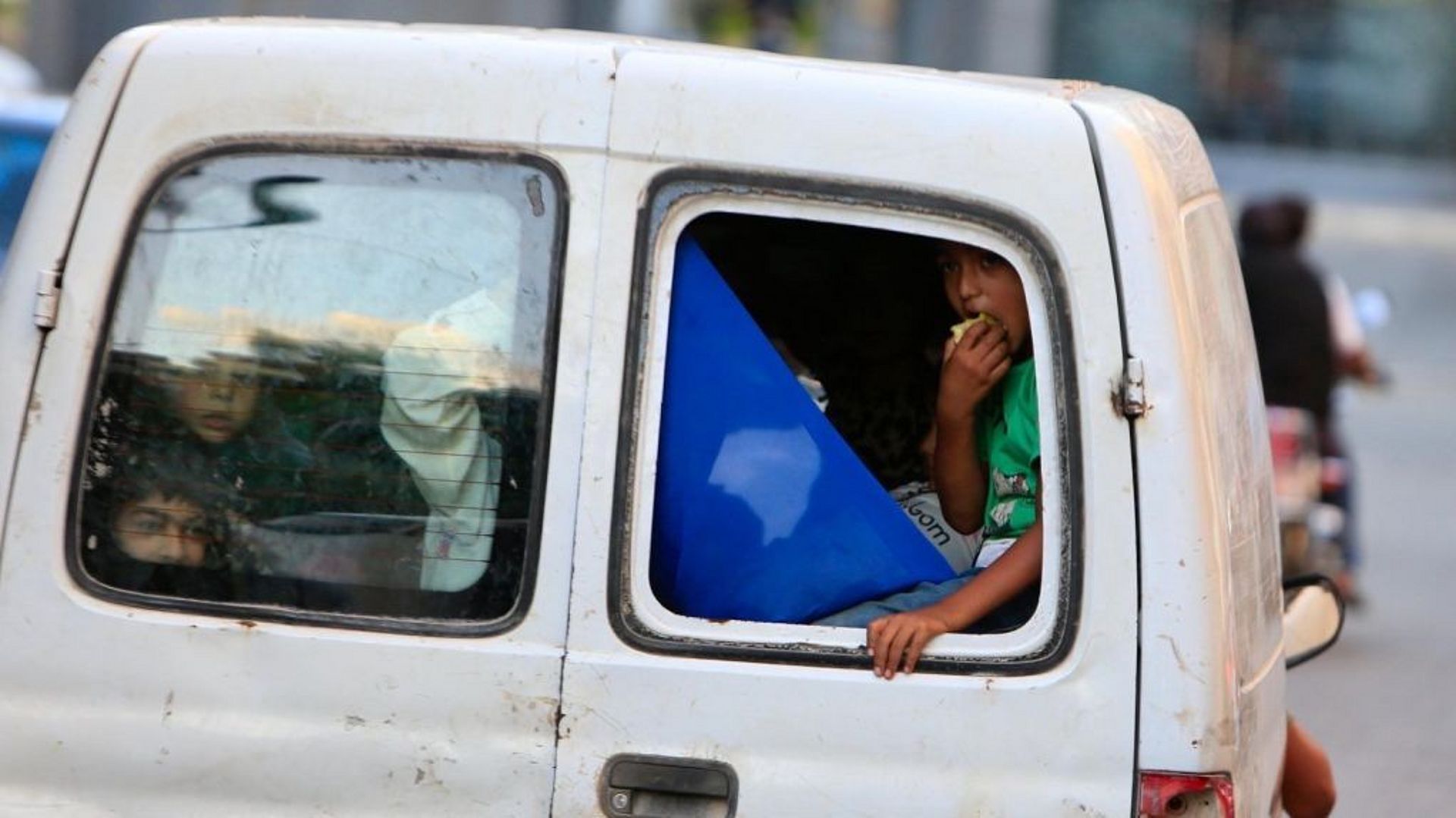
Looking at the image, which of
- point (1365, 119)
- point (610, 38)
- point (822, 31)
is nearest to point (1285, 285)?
point (610, 38)

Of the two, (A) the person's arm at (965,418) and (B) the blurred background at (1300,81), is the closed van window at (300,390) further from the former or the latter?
(B) the blurred background at (1300,81)

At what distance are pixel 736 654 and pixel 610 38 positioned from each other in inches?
34.9

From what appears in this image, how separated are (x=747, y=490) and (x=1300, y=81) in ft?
58.8

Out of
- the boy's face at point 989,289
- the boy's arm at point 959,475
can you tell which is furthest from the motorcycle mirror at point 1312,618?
the boy's face at point 989,289

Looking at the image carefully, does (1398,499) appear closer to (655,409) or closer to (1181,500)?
(1181,500)

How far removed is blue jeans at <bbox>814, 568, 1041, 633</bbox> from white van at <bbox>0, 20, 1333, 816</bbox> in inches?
3.4

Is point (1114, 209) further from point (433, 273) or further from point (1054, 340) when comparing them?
point (433, 273)

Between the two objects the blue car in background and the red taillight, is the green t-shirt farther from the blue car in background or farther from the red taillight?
the blue car in background

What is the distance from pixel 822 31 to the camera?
17.2m

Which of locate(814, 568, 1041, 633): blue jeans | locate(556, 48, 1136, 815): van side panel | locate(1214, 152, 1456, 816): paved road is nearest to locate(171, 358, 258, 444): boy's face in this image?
locate(556, 48, 1136, 815): van side panel

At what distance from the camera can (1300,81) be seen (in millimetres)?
19844

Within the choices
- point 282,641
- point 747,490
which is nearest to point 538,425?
point 747,490

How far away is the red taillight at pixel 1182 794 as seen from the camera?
9.01 ft

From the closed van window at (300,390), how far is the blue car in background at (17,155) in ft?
15.0
